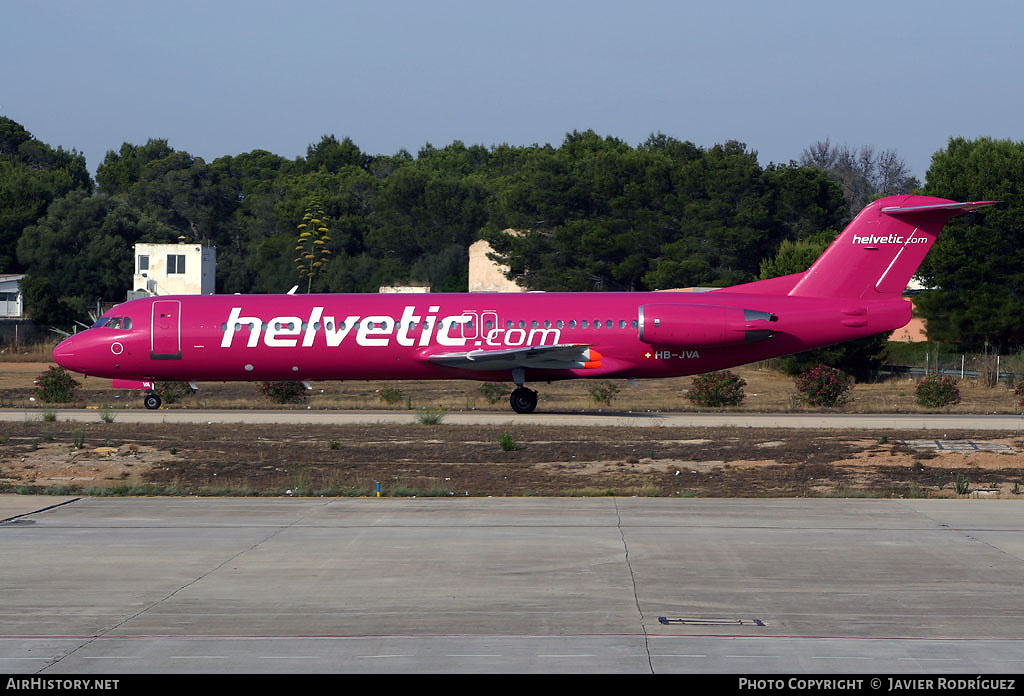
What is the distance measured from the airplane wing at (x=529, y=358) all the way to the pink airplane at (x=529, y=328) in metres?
0.04

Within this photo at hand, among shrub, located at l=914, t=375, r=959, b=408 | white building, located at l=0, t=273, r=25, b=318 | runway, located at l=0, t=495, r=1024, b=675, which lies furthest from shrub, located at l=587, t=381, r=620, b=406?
white building, located at l=0, t=273, r=25, b=318

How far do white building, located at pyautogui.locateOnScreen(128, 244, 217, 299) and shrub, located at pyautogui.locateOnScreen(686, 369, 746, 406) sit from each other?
1729 inches

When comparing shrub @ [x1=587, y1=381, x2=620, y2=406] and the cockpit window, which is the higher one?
the cockpit window

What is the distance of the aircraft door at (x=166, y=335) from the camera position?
34125 millimetres

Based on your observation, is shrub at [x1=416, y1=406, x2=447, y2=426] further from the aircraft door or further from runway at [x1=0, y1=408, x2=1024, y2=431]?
the aircraft door

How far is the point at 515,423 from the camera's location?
30609mm

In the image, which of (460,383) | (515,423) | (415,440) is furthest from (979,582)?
(460,383)

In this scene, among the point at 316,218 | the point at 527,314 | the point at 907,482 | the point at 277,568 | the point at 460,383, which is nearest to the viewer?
the point at 277,568

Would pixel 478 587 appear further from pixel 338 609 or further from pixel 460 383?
pixel 460 383

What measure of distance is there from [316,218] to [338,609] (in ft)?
317

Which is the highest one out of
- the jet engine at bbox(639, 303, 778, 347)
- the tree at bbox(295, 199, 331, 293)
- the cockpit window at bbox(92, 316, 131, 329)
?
the tree at bbox(295, 199, 331, 293)

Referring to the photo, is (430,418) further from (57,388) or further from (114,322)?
(57,388)

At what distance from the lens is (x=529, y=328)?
33469 mm

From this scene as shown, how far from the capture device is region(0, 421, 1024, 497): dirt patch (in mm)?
20531
